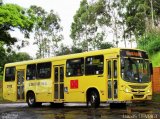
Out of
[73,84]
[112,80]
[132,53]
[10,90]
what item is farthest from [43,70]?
[132,53]

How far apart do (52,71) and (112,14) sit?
37.8 meters

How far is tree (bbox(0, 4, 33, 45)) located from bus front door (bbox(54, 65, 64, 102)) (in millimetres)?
21418

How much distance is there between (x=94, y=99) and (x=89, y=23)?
4251 centimetres

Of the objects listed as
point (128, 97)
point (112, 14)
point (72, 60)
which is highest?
point (112, 14)

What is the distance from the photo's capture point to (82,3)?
67.2m

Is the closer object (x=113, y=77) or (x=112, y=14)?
(x=113, y=77)

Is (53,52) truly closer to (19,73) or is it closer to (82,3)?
(82,3)

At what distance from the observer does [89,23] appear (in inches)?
2544

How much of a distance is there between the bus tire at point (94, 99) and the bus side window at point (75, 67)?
4.39 feet

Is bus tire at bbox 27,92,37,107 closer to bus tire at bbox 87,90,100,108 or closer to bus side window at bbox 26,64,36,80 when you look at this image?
bus side window at bbox 26,64,36,80

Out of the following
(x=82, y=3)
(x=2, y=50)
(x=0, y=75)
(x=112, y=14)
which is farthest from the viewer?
(x=82, y=3)

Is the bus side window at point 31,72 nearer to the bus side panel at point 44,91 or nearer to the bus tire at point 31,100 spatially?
the bus side panel at point 44,91

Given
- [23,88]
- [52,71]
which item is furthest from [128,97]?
[23,88]

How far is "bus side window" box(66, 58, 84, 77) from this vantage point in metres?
23.8
